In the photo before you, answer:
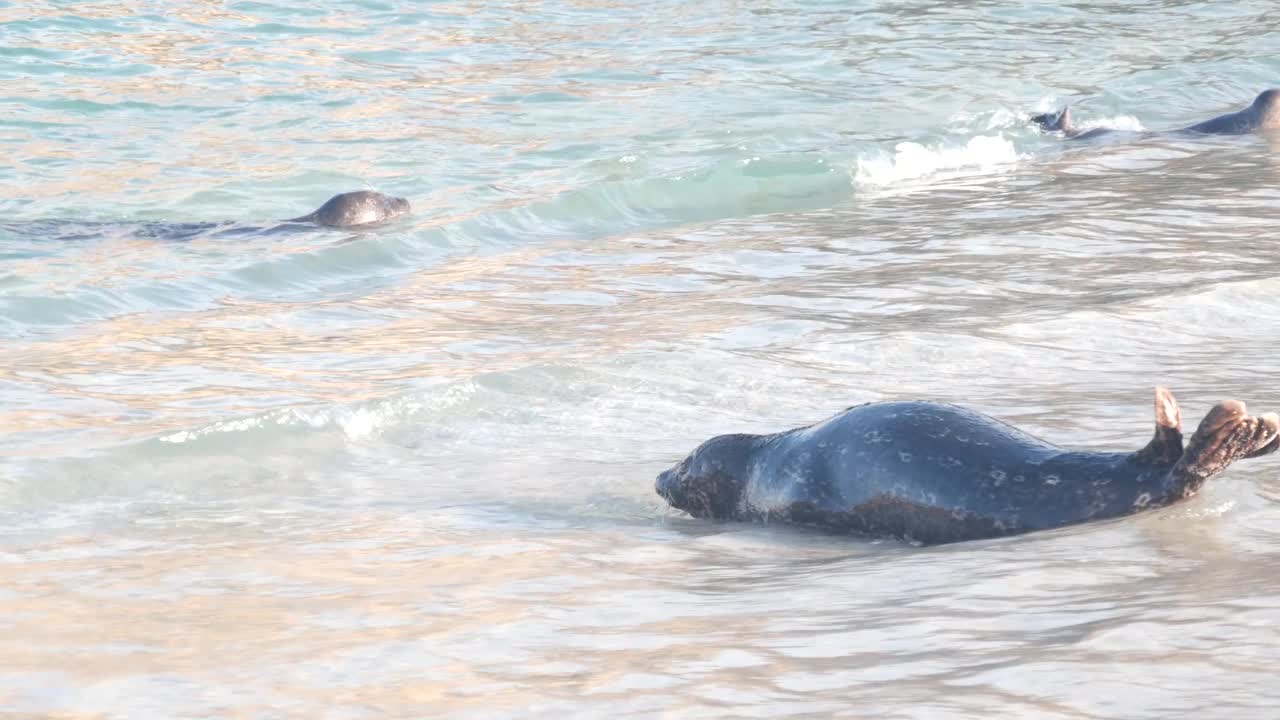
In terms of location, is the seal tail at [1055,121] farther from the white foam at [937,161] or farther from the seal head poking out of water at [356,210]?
the seal head poking out of water at [356,210]

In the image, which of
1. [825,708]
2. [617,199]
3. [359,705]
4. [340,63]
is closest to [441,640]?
[359,705]

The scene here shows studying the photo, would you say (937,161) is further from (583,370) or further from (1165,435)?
(1165,435)

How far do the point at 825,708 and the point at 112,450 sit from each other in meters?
3.59

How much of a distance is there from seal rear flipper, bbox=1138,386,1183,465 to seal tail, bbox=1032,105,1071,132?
35.2ft

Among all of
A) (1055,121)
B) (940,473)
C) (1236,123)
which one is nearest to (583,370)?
(940,473)

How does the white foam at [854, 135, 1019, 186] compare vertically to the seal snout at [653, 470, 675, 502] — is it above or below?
above

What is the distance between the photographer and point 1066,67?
728 inches

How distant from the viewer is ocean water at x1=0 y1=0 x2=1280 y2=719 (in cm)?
332

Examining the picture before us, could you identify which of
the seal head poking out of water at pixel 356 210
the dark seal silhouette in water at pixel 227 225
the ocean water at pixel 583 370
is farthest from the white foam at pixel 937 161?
the dark seal silhouette in water at pixel 227 225

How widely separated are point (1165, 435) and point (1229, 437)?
0.79ft

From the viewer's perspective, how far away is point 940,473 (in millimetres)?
4426

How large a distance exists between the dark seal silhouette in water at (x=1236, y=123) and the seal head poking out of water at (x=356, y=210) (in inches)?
221

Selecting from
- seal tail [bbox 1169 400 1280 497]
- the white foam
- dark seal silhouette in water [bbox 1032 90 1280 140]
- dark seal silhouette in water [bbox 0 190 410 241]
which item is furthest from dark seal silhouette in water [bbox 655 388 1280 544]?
dark seal silhouette in water [bbox 1032 90 1280 140]

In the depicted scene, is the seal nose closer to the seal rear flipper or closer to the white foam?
the seal rear flipper
